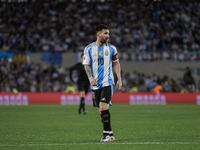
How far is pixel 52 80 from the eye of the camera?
26922 millimetres

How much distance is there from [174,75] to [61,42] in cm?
925

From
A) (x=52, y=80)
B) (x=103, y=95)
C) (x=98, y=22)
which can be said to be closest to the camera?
(x=103, y=95)

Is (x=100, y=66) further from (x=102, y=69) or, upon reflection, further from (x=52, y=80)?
(x=52, y=80)

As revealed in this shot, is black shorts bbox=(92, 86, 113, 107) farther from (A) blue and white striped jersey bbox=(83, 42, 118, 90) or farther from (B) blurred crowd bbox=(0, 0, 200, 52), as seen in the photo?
(B) blurred crowd bbox=(0, 0, 200, 52)

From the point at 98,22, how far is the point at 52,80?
7186 millimetres

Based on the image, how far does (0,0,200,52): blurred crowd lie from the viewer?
28.6 meters

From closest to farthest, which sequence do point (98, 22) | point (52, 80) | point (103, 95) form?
point (103, 95), point (52, 80), point (98, 22)

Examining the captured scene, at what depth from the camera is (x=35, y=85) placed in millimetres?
26000

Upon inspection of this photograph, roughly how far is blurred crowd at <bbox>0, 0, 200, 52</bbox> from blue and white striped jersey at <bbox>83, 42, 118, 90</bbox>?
19.9 m

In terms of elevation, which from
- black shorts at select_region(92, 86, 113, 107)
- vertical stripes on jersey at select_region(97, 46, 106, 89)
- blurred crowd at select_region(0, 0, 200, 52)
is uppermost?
blurred crowd at select_region(0, 0, 200, 52)

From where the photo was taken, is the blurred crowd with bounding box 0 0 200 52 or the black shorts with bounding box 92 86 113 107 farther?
the blurred crowd with bounding box 0 0 200 52

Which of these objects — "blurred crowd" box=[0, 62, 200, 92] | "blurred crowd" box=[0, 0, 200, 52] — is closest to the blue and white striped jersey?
"blurred crowd" box=[0, 62, 200, 92]

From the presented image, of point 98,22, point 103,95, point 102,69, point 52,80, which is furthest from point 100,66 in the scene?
point 98,22

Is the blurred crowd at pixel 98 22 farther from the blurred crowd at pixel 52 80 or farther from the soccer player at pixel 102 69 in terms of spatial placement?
the soccer player at pixel 102 69
